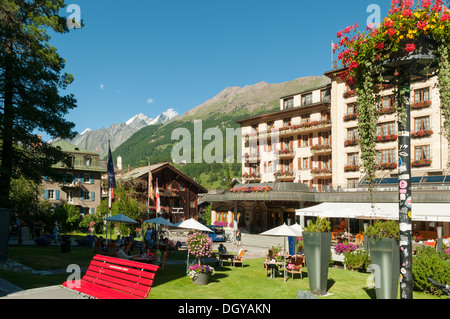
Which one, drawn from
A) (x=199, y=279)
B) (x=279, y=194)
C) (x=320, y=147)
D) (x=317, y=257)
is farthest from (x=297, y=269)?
(x=320, y=147)

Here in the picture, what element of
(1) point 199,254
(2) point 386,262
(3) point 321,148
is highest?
(3) point 321,148

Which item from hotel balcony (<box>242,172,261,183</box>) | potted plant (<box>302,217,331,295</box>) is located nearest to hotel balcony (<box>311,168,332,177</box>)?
hotel balcony (<box>242,172,261,183</box>)

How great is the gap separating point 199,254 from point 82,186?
48.0 m

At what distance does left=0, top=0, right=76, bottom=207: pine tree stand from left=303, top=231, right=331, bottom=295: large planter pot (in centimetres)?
1562

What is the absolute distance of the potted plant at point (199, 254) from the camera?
45.8 ft

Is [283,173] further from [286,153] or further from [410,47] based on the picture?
[410,47]

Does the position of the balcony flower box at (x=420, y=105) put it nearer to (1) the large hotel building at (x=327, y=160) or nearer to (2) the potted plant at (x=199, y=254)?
(1) the large hotel building at (x=327, y=160)

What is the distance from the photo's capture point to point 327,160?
46625mm

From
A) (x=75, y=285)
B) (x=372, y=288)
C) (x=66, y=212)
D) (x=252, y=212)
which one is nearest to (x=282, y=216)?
(x=252, y=212)

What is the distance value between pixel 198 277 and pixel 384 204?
23253 mm

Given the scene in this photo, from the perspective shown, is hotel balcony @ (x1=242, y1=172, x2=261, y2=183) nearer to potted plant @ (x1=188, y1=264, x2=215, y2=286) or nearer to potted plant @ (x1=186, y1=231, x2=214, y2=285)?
potted plant @ (x1=186, y1=231, x2=214, y2=285)

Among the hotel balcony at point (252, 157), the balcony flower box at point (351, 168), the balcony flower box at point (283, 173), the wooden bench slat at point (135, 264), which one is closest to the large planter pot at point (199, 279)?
the wooden bench slat at point (135, 264)

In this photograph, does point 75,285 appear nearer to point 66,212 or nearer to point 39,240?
point 39,240

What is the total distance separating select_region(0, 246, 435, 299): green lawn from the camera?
12648 mm
